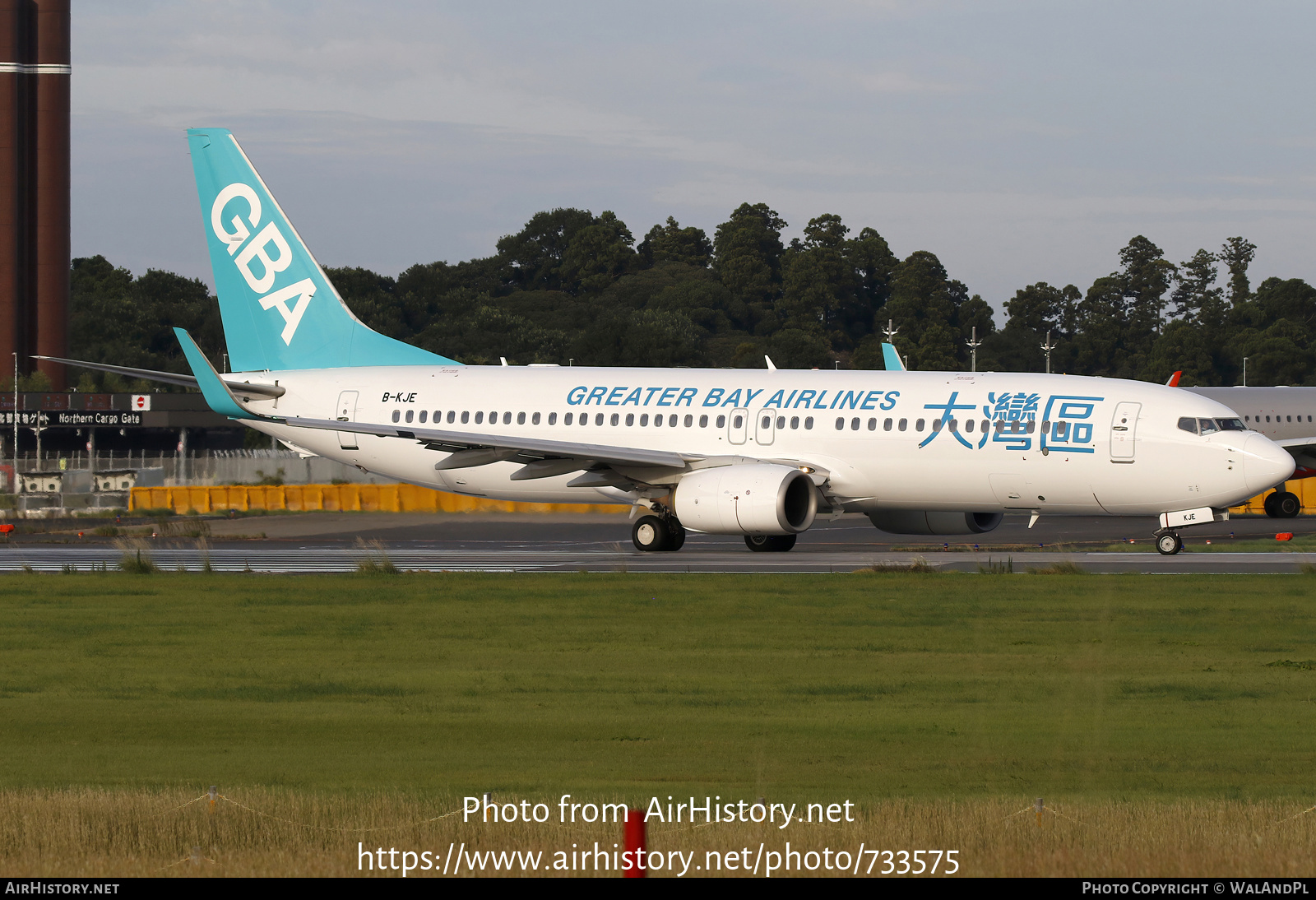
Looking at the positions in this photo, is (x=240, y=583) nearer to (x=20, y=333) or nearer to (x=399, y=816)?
(x=399, y=816)

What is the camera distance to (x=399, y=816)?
10.7 meters

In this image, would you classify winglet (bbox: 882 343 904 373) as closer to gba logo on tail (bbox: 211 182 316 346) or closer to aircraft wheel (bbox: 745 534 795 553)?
aircraft wheel (bbox: 745 534 795 553)

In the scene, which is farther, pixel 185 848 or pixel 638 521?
pixel 638 521

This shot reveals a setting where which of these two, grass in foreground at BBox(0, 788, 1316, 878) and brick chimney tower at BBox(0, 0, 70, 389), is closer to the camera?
grass in foreground at BBox(0, 788, 1316, 878)

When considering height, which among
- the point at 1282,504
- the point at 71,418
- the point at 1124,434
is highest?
the point at 71,418

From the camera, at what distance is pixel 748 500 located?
3103cm

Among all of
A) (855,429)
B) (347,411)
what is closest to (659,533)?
(855,429)

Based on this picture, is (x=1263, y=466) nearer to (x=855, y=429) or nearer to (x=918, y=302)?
(x=855, y=429)

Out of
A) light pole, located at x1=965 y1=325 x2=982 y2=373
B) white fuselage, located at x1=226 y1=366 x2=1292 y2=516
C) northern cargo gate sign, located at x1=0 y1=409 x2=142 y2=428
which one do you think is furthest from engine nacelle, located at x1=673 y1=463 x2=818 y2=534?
northern cargo gate sign, located at x1=0 y1=409 x2=142 y2=428

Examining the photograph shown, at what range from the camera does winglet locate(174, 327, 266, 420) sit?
109ft

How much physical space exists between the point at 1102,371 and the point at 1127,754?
143 meters

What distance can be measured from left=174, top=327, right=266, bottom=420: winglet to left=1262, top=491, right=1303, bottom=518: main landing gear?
28821 millimetres

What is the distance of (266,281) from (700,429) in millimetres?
11784
